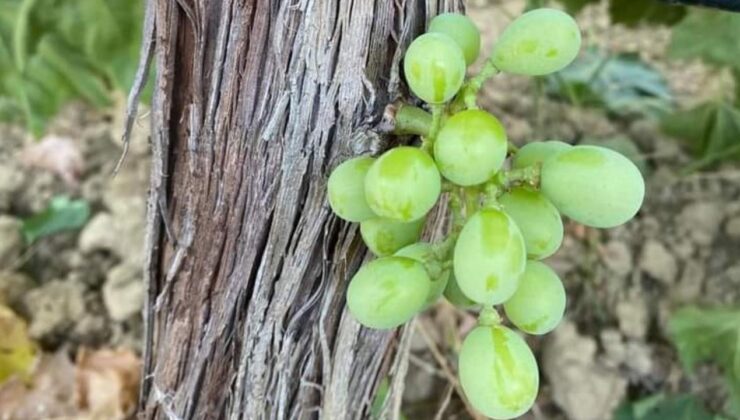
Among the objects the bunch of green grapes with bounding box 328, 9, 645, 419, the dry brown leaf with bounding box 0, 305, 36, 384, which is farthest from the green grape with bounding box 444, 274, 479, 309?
the dry brown leaf with bounding box 0, 305, 36, 384

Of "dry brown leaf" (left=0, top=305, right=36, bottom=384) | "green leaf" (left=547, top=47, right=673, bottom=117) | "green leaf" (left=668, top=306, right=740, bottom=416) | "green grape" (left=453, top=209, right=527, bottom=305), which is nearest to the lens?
"green grape" (left=453, top=209, right=527, bottom=305)

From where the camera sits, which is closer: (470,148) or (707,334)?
(470,148)

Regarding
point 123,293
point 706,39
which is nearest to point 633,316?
point 706,39

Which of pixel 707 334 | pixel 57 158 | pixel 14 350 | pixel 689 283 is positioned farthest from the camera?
pixel 57 158

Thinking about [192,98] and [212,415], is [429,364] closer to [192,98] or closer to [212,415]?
[212,415]

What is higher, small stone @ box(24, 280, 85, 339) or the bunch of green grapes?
the bunch of green grapes

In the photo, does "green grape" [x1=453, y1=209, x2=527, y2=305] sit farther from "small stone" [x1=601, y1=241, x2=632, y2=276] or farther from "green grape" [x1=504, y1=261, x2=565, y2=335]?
"small stone" [x1=601, y1=241, x2=632, y2=276]

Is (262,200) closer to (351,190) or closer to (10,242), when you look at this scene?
(351,190)
